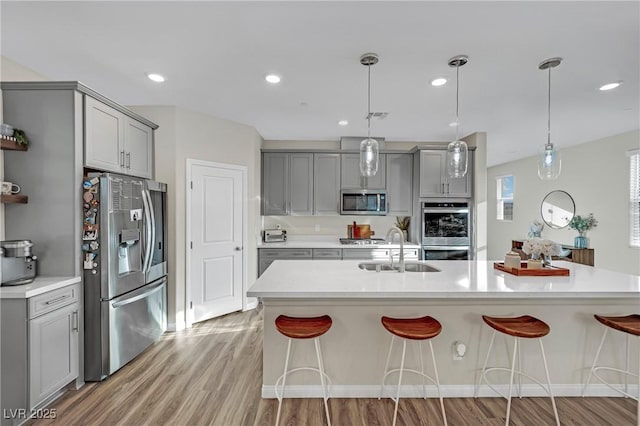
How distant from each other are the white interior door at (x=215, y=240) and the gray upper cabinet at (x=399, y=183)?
2295 millimetres

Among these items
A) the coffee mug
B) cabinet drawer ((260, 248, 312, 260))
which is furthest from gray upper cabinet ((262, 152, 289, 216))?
the coffee mug

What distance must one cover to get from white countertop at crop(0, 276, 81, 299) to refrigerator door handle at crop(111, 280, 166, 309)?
35 cm

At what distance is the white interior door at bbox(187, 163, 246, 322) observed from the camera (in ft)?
11.6

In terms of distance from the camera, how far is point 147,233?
2844mm

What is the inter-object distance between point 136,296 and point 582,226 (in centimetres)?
653

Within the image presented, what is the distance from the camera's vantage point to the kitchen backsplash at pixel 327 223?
4.95m

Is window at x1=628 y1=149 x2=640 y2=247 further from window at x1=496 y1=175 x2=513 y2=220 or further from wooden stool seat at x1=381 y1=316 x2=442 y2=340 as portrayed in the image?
wooden stool seat at x1=381 y1=316 x2=442 y2=340

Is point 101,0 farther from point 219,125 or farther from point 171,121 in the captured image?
point 219,125

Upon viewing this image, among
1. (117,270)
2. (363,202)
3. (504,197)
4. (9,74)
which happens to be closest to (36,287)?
(117,270)

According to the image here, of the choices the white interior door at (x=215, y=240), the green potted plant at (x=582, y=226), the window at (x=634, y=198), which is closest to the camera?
the white interior door at (x=215, y=240)

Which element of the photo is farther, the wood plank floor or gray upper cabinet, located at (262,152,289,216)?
gray upper cabinet, located at (262,152,289,216)

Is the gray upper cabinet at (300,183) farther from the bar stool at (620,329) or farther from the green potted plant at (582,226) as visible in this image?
the green potted plant at (582,226)

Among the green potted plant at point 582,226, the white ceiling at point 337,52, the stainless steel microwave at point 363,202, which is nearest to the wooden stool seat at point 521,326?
the white ceiling at point 337,52

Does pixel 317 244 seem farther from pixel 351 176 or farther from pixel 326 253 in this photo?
pixel 351 176
